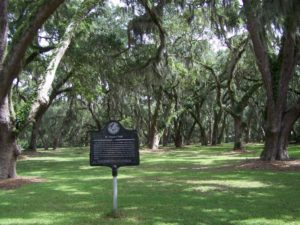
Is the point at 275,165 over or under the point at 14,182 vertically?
over

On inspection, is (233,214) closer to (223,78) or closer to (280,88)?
(280,88)

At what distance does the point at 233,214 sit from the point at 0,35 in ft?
30.0

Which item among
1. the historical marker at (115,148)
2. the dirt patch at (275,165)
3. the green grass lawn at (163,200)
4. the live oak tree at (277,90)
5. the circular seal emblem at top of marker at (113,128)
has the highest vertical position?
the live oak tree at (277,90)

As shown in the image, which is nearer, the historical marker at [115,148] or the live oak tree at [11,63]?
the historical marker at [115,148]

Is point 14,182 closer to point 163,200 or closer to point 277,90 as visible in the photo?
point 163,200

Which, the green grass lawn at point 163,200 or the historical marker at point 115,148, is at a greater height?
the historical marker at point 115,148

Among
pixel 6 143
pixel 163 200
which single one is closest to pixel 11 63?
pixel 6 143

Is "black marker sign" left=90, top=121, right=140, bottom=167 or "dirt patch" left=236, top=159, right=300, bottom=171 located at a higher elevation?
"black marker sign" left=90, top=121, right=140, bottom=167

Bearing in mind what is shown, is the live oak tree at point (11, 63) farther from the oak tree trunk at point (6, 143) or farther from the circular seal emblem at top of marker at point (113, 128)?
the circular seal emblem at top of marker at point (113, 128)

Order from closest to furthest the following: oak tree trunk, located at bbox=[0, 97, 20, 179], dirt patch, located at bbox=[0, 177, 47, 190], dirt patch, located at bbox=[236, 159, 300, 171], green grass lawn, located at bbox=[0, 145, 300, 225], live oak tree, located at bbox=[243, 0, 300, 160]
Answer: green grass lawn, located at bbox=[0, 145, 300, 225], dirt patch, located at bbox=[0, 177, 47, 190], oak tree trunk, located at bbox=[0, 97, 20, 179], dirt patch, located at bbox=[236, 159, 300, 171], live oak tree, located at bbox=[243, 0, 300, 160]

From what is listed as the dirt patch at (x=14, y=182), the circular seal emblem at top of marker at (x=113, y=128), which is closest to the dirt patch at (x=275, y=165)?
the dirt patch at (x=14, y=182)

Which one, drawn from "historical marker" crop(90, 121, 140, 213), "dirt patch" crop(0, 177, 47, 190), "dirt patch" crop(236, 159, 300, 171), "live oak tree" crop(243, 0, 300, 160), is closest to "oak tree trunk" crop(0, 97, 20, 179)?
"dirt patch" crop(0, 177, 47, 190)

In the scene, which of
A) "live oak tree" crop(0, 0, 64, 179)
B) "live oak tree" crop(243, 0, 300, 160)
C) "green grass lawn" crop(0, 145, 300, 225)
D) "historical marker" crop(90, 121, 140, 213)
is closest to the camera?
"green grass lawn" crop(0, 145, 300, 225)

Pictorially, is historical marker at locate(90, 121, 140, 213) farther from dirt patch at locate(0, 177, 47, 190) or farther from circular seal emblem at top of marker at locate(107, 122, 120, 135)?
dirt patch at locate(0, 177, 47, 190)
